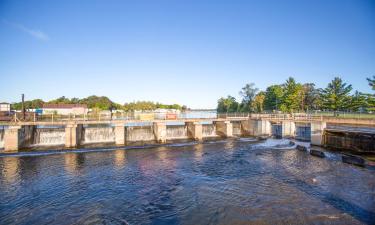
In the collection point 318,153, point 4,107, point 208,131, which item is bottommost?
point 318,153

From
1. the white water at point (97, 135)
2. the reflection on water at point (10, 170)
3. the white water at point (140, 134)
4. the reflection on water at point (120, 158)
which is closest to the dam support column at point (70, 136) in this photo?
the white water at point (97, 135)

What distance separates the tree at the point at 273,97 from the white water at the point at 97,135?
2551 inches

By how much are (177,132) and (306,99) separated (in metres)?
67.1

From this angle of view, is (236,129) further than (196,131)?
Yes

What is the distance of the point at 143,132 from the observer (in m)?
42.7

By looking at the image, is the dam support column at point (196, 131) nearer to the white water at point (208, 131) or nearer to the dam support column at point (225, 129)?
the white water at point (208, 131)

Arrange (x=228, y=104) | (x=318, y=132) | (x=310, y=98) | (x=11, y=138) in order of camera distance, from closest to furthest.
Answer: (x=11, y=138), (x=318, y=132), (x=310, y=98), (x=228, y=104)

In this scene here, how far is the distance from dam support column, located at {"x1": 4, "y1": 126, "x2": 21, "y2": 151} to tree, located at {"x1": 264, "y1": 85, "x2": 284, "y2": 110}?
78473 mm

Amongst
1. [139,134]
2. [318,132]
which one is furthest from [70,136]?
[318,132]

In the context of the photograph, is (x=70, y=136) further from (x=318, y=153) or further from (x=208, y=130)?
(x=318, y=153)

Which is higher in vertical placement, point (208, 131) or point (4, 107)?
point (4, 107)

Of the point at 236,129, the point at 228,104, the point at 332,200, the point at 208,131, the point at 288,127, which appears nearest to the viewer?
the point at 332,200

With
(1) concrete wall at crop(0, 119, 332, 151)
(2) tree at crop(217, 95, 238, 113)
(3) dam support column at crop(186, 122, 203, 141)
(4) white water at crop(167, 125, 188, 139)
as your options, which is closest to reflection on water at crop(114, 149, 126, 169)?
(1) concrete wall at crop(0, 119, 332, 151)

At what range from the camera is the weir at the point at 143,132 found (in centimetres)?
3478
